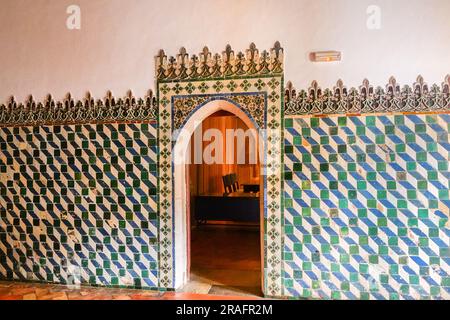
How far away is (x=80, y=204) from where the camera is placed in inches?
153

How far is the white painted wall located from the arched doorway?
65 centimetres

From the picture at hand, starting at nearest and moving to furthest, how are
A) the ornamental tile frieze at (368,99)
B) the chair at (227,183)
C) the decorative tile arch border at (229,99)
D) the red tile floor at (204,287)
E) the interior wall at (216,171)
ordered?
1. the ornamental tile frieze at (368,99)
2. the decorative tile arch border at (229,99)
3. the red tile floor at (204,287)
4. the chair at (227,183)
5. the interior wall at (216,171)

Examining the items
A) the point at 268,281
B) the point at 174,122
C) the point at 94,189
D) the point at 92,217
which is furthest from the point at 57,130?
the point at 268,281

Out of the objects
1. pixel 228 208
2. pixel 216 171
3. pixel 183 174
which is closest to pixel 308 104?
pixel 183 174

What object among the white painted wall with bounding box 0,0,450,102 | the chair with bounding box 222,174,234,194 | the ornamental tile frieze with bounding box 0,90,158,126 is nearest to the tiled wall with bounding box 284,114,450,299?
the white painted wall with bounding box 0,0,450,102

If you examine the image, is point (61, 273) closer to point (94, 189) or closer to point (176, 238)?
point (94, 189)

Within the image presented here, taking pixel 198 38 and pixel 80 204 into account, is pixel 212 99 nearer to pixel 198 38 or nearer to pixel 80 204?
pixel 198 38

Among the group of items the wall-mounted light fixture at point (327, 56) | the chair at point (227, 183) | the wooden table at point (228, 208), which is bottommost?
the wooden table at point (228, 208)

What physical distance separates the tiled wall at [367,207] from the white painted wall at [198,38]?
58cm

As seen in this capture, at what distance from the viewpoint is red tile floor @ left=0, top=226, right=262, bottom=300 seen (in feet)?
11.8

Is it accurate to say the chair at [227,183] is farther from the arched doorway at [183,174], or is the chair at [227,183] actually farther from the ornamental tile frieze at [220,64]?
the ornamental tile frieze at [220,64]

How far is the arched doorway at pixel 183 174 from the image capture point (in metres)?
3.62

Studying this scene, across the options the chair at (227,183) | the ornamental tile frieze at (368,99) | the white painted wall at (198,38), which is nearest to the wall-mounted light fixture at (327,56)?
the white painted wall at (198,38)

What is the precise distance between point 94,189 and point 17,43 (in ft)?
7.20
